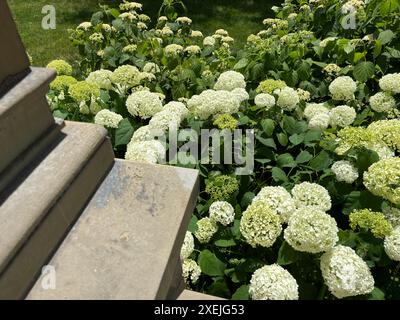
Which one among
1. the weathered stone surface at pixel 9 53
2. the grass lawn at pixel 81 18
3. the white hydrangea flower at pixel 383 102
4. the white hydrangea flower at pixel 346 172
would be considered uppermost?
the weathered stone surface at pixel 9 53

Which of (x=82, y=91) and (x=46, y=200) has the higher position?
(x=46, y=200)

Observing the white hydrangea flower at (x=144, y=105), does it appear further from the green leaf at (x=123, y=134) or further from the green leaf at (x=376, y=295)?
the green leaf at (x=376, y=295)

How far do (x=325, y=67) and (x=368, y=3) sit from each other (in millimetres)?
1260

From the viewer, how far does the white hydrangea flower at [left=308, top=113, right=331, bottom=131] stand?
267cm

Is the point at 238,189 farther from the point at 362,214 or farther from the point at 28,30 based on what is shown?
the point at 28,30

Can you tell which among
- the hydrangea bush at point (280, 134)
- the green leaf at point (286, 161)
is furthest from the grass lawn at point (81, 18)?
the green leaf at point (286, 161)

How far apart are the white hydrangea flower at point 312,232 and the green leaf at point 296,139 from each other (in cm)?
88

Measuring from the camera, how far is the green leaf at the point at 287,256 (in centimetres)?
186

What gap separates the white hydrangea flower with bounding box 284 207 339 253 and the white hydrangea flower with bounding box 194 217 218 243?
18.2 inches

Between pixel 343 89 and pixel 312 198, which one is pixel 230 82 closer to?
pixel 343 89

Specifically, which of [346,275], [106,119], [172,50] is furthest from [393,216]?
[172,50]

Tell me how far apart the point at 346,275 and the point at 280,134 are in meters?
1.15

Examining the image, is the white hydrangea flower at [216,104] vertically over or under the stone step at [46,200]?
under

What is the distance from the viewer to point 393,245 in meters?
1.80
